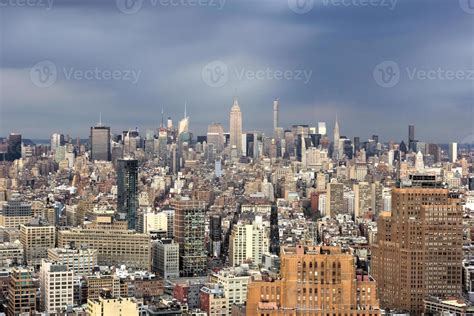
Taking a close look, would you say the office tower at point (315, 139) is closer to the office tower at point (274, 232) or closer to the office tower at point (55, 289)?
the office tower at point (274, 232)

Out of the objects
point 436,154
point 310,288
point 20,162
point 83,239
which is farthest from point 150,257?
point 310,288

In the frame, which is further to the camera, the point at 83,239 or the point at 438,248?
the point at 83,239

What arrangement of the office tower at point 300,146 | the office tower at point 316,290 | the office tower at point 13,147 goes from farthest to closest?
1. the office tower at point 300,146
2. the office tower at point 13,147
3. the office tower at point 316,290

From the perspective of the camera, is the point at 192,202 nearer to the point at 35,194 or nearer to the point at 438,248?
the point at 35,194

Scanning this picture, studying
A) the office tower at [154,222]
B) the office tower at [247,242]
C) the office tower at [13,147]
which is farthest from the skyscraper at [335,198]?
the office tower at [13,147]

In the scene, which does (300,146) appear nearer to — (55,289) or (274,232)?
(274,232)

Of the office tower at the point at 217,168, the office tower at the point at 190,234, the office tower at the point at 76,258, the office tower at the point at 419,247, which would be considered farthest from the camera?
the office tower at the point at 217,168
